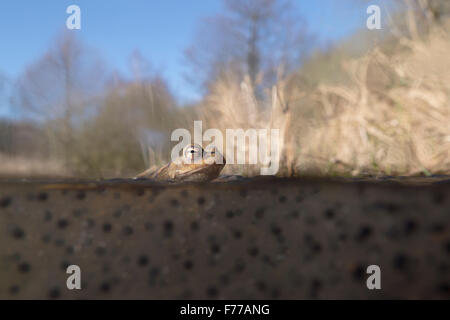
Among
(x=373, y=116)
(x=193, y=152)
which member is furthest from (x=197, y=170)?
(x=373, y=116)

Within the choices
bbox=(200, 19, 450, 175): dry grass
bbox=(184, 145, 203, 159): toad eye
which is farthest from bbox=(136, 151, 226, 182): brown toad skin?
bbox=(200, 19, 450, 175): dry grass

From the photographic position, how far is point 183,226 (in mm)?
212

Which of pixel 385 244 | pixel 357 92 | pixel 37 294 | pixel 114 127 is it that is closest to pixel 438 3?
pixel 357 92

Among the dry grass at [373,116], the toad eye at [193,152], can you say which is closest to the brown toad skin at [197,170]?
the toad eye at [193,152]

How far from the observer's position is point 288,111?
53cm

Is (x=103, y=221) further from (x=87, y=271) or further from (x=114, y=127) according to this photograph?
(x=114, y=127)

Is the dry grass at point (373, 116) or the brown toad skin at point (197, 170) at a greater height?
the dry grass at point (373, 116)

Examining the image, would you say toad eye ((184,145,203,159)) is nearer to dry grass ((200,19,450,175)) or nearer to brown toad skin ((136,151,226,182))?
brown toad skin ((136,151,226,182))

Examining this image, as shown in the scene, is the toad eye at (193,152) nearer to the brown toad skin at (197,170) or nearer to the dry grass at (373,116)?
the brown toad skin at (197,170)

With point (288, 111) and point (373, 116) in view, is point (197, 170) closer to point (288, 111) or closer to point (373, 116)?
point (288, 111)

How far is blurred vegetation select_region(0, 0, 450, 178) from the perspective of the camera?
594mm

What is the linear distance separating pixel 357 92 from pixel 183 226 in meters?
0.89

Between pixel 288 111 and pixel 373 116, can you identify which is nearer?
pixel 288 111

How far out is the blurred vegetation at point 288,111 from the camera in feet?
1.95
